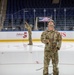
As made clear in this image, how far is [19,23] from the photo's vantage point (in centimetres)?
1405

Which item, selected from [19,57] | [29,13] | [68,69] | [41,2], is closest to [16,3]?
[41,2]

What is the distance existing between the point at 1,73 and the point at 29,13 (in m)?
8.62

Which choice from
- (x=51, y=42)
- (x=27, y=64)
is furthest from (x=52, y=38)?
(x=27, y=64)

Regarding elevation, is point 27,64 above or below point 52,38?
below

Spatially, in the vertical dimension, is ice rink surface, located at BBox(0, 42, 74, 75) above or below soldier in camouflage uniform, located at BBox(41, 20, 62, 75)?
below

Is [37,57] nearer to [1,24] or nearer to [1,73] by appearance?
[1,73]

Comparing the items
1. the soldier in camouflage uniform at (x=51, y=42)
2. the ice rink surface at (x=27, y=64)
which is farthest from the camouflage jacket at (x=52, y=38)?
the ice rink surface at (x=27, y=64)

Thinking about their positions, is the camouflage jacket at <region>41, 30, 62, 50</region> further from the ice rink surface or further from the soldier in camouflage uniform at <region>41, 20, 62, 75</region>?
the ice rink surface

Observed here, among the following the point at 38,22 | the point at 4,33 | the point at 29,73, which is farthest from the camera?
the point at 38,22

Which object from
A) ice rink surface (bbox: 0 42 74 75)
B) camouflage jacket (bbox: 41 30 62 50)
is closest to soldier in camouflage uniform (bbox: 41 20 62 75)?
camouflage jacket (bbox: 41 30 62 50)

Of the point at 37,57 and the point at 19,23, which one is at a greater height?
the point at 19,23

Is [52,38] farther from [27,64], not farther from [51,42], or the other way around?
[27,64]

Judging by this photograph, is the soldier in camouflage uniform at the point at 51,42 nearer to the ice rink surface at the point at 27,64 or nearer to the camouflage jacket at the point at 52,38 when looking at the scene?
the camouflage jacket at the point at 52,38

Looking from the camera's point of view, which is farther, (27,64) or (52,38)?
(27,64)
